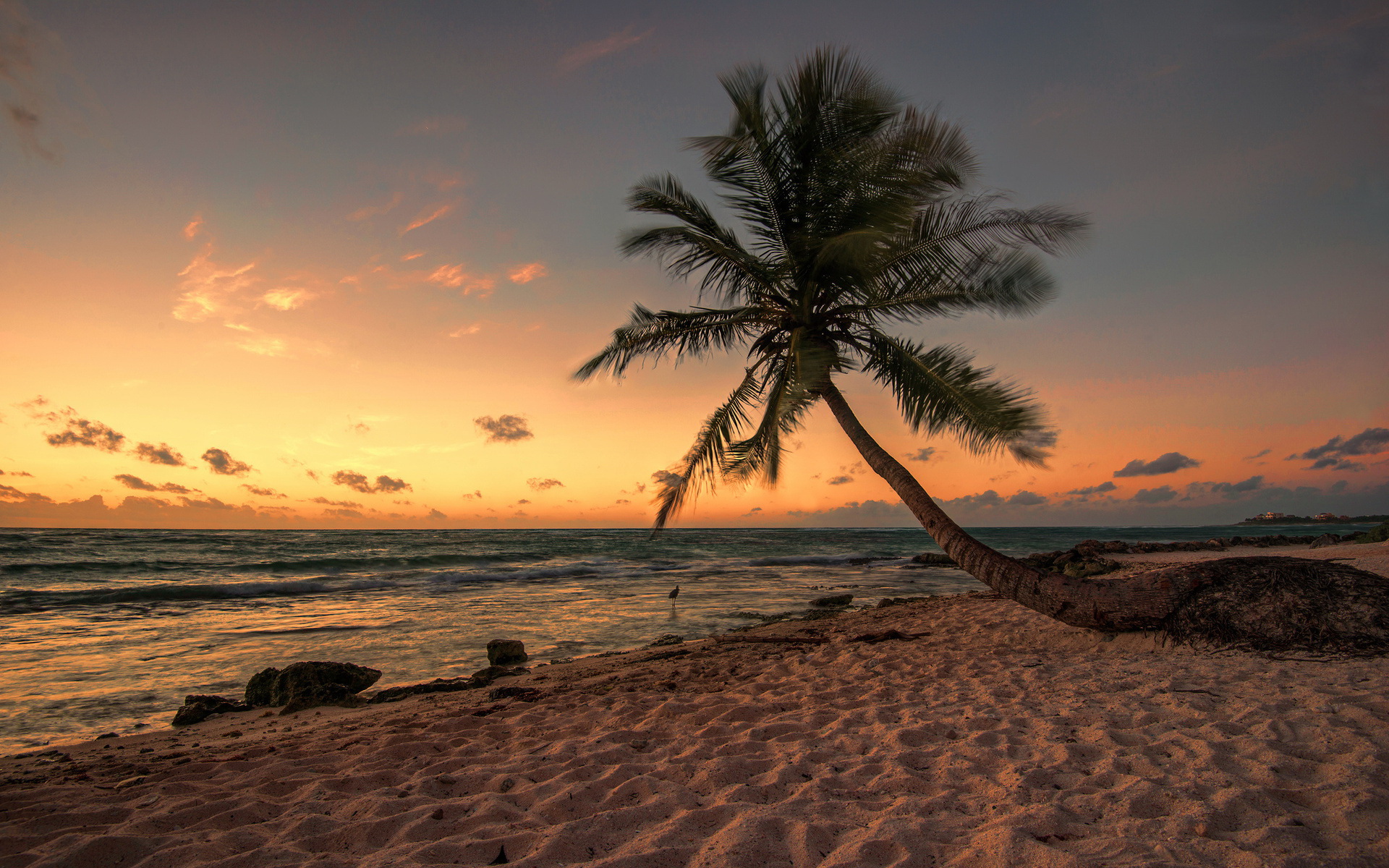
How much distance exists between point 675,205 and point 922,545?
142 feet

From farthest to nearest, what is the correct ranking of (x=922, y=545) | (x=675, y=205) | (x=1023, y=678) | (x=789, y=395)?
(x=922, y=545) → (x=675, y=205) → (x=789, y=395) → (x=1023, y=678)

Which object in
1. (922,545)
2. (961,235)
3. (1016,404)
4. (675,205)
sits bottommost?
(922,545)

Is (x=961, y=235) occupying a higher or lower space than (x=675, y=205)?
lower

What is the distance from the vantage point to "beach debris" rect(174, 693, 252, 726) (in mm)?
5789

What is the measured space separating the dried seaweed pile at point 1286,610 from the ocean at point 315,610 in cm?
633

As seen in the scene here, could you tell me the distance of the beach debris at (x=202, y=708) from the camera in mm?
5789

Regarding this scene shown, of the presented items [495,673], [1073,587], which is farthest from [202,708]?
[1073,587]

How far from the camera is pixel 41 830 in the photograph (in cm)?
321

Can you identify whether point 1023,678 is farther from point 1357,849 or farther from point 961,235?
point 961,235

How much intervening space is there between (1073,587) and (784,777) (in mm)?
4624

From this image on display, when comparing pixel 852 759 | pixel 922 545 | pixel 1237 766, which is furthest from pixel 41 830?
pixel 922 545

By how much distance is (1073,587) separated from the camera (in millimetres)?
6477

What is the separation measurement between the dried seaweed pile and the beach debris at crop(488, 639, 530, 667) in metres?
7.25

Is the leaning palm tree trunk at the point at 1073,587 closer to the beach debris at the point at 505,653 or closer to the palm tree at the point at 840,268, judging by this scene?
the palm tree at the point at 840,268
